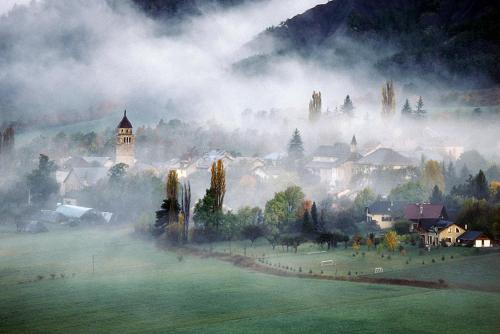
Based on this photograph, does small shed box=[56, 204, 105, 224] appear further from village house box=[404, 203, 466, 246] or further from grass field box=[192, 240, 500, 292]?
village house box=[404, 203, 466, 246]

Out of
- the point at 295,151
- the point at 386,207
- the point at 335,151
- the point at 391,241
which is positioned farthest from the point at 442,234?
the point at 295,151

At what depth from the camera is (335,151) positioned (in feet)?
445

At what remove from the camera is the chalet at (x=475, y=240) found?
6875 cm

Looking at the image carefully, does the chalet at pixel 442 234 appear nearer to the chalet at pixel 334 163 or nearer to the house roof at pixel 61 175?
the chalet at pixel 334 163

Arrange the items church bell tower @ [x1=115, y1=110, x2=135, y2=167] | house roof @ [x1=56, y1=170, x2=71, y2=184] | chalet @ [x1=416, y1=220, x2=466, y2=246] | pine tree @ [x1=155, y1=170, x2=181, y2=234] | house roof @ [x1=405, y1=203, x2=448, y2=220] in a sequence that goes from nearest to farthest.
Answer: chalet @ [x1=416, y1=220, x2=466, y2=246]
house roof @ [x1=405, y1=203, x2=448, y2=220]
pine tree @ [x1=155, y1=170, x2=181, y2=234]
house roof @ [x1=56, y1=170, x2=71, y2=184]
church bell tower @ [x1=115, y1=110, x2=135, y2=167]

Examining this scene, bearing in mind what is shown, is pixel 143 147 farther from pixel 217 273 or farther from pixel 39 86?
pixel 217 273

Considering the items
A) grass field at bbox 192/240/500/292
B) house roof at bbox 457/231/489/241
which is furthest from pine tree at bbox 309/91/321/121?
house roof at bbox 457/231/489/241

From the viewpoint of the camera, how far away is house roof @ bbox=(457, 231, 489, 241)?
69312mm

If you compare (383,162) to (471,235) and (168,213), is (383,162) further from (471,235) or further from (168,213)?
(471,235)

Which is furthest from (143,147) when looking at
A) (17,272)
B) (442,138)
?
(17,272)

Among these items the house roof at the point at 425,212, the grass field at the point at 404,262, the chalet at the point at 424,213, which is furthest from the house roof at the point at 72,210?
the house roof at the point at 425,212

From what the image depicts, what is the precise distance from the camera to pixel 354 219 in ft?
276

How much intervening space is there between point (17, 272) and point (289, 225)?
26.5 m

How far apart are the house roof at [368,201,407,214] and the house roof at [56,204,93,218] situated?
36013 mm
